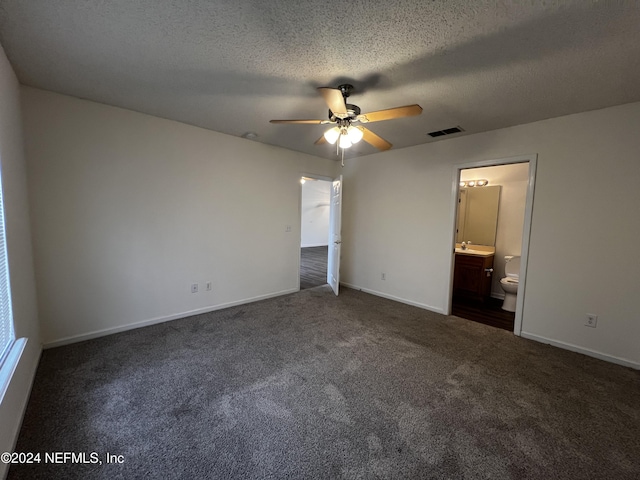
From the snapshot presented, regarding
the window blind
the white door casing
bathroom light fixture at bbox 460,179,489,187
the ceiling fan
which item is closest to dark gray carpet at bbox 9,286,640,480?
the window blind

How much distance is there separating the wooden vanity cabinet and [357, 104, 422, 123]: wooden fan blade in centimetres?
319

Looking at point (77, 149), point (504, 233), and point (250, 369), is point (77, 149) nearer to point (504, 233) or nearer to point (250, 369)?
point (250, 369)

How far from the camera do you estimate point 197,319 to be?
3.32 meters

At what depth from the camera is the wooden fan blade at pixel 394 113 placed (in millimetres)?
1918

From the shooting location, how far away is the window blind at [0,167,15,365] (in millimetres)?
1554

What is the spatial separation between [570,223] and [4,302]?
4.75 metres

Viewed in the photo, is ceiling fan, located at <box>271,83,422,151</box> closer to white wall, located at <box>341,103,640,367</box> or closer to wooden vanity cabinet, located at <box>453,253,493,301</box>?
white wall, located at <box>341,103,640,367</box>

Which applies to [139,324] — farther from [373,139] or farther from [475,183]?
[475,183]

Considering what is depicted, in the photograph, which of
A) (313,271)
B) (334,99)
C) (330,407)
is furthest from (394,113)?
(313,271)

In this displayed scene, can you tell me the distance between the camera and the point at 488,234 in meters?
4.58

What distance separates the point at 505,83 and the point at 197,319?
13.2 ft

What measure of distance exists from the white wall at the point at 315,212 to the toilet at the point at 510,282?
6.99 m

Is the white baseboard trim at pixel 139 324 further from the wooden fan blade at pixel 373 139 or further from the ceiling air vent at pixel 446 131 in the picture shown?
the ceiling air vent at pixel 446 131

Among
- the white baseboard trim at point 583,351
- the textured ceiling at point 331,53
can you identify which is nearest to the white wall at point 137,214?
the textured ceiling at point 331,53
